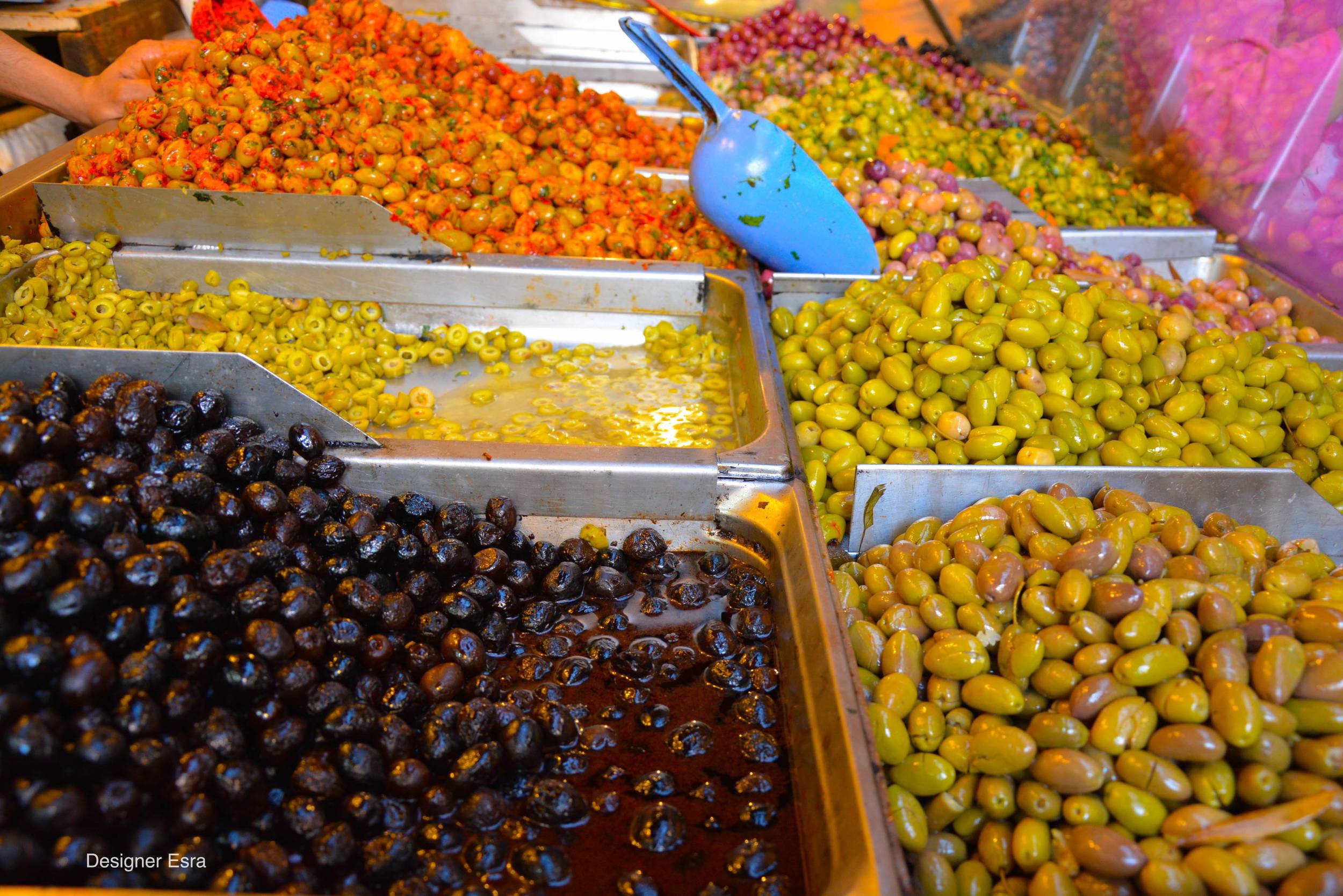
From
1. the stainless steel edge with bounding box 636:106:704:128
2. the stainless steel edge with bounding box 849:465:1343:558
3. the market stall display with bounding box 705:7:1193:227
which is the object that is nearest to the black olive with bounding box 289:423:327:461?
the stainless steel edge with bounding box 849:465:1343:558

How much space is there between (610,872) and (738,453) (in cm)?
105

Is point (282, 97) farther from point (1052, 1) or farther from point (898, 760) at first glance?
point (1052, 1)

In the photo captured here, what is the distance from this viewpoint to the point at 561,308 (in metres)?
2.96

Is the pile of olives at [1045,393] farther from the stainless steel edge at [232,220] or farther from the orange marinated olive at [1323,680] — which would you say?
the stainless steel edge at [232,220]

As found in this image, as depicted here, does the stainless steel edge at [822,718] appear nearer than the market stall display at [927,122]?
Yes

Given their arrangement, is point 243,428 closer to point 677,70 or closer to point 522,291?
point 522,291

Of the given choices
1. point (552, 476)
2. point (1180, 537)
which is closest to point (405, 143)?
point (552, 476)

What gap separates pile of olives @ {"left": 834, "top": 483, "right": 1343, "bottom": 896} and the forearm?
356 cm

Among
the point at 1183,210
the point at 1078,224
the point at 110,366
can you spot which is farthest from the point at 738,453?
the point at 1183,210

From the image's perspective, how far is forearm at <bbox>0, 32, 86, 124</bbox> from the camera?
122 inches

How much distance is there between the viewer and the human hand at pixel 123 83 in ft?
10.3

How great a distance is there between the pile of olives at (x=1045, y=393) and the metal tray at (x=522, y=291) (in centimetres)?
38

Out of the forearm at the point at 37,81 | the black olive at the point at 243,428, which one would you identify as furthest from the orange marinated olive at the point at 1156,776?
the forearm at the point at 37,81

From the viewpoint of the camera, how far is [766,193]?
2.90 meters
